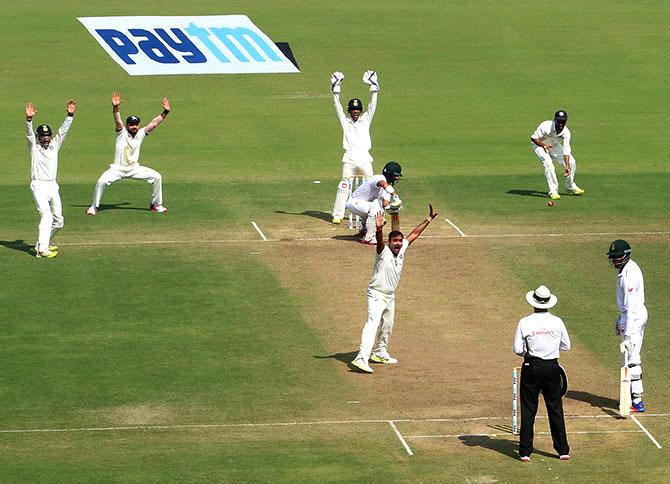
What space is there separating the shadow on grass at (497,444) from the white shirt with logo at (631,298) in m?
2.53

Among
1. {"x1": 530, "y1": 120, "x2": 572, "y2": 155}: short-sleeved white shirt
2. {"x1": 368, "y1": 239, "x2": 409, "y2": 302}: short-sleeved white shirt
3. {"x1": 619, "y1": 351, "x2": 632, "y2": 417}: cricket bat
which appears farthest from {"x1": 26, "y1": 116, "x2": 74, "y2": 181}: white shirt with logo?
{"x1": 619, "y1": 351, "x2": 632, "y2": 417}: cricket bat

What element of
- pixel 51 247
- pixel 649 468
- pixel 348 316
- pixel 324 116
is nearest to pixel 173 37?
pixel 324 116

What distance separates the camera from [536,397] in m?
20.0

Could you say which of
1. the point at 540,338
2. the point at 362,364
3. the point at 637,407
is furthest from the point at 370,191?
the point at 540,338

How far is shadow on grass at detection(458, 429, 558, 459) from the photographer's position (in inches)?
797

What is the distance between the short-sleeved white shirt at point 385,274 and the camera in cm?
2308

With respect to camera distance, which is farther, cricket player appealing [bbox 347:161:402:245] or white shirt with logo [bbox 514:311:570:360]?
cricket player appealing [bbox 347:161:402:245]

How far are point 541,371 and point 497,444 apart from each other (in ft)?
Result: 4.44

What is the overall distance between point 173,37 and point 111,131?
23.6 feet

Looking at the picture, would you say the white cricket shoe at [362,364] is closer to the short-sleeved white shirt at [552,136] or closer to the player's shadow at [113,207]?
the player's shadow at [113,207]

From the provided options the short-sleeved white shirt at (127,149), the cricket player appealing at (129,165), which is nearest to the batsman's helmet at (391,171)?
the cricket player appealing at (129,165)

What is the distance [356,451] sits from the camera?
2039 cm

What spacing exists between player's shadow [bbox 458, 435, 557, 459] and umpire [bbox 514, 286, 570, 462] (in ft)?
0.95

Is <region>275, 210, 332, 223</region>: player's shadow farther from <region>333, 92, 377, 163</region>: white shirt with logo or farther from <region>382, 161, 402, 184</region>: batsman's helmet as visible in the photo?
<region>382, 161, 402, 184</region>: batsman's helmet
